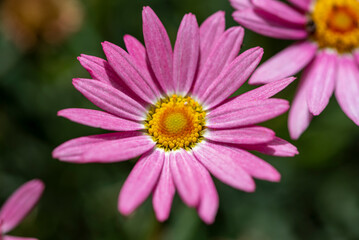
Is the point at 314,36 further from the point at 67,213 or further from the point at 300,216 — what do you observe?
the point at 67,213

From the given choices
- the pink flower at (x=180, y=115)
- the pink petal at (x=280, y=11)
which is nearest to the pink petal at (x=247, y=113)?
the pink flower at (x=180, y=115)

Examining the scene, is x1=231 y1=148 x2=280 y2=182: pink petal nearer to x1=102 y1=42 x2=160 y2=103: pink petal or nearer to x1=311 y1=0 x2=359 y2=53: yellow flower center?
x1=102 y1=42 x2=160 y2=103: pink petal

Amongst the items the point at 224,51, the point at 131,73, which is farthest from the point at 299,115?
the point at 131,73

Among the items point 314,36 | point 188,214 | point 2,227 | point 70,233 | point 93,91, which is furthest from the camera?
point 70,233

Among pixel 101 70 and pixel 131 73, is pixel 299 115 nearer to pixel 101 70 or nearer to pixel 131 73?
pixel 131 73

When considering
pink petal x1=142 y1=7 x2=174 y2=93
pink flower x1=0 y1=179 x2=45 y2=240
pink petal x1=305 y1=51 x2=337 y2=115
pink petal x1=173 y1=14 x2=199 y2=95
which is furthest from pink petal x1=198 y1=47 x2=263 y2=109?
pink flower x1=0 y1=179 x2=45 y2=240

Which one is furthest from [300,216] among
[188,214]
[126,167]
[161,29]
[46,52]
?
[46,52]
